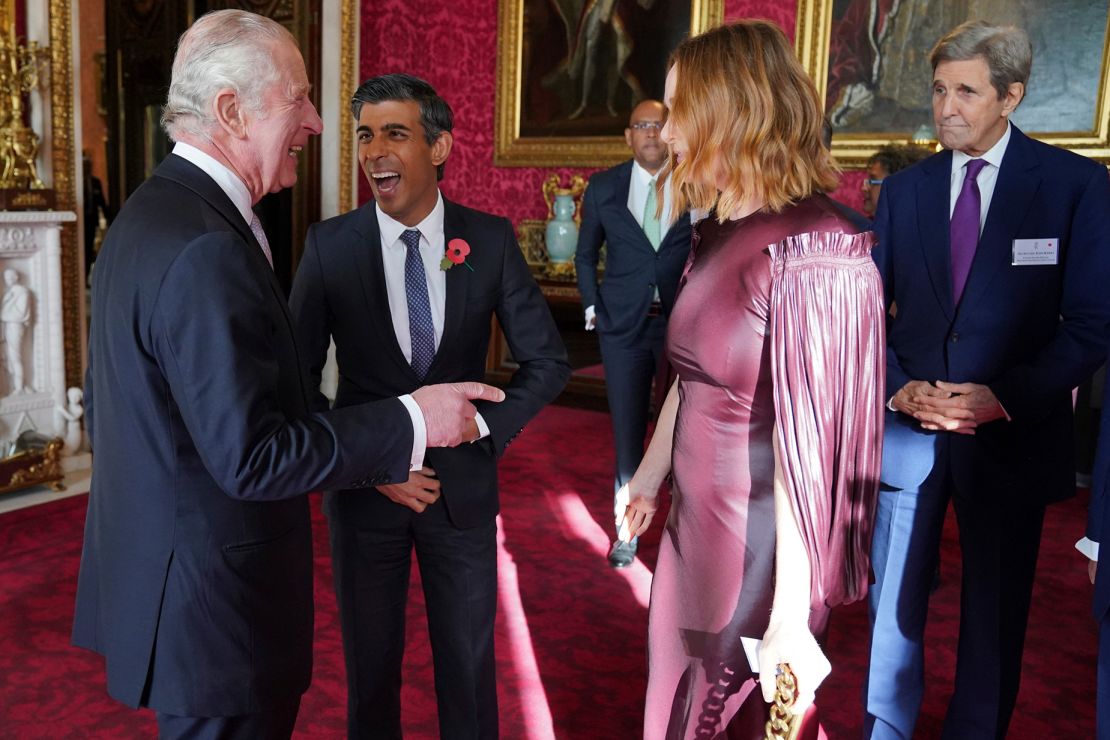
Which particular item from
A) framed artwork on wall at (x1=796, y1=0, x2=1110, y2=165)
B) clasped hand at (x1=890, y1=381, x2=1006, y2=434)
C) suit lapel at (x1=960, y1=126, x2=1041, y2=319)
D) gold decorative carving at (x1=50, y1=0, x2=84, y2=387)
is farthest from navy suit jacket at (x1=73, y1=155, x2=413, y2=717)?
framed artwork on wall at (x1=796, y1=0, x2=1110, y2=165)

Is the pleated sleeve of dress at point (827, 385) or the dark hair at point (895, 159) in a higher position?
the dark hair at point (895, 159)

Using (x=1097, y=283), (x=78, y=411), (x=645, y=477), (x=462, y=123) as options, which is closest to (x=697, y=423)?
(x=645, y=477)

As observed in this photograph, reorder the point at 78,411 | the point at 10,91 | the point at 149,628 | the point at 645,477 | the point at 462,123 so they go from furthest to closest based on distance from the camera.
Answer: the point at 462,123 < the point at 78,411 < the point at 10,91 < the point at 645,477 < the point at 149,628

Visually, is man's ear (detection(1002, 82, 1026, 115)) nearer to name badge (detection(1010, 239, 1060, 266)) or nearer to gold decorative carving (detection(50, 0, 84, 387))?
name badge (detection(1010, 239, 1060, 266))

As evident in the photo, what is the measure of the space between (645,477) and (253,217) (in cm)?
95

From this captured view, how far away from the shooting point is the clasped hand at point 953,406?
2.42 meters

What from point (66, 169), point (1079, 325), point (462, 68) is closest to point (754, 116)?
point (1079, 325)

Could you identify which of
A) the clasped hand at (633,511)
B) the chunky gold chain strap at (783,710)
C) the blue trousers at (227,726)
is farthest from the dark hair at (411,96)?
the chunky gold chain strap at (783,710)

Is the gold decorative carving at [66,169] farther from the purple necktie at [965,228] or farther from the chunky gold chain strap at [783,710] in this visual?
the chunky gold chain strap at [783,710]

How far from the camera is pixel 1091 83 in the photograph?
6.11 meters

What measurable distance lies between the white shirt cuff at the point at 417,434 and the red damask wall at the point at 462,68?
6.70 m

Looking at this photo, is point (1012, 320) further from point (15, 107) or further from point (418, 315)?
point (15, 107)

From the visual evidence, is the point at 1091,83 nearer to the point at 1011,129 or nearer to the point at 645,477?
the point at 1011,129

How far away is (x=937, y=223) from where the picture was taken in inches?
100
